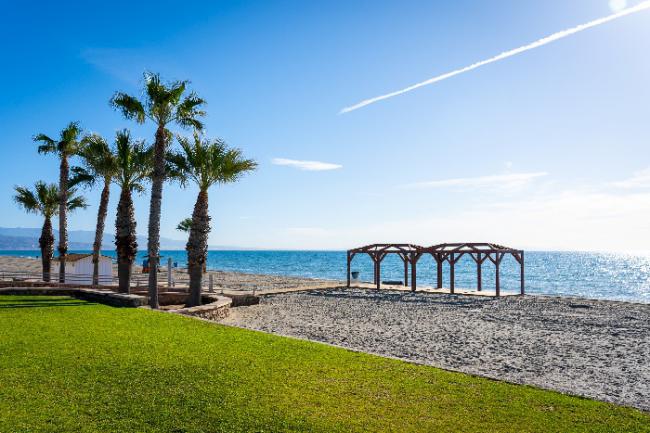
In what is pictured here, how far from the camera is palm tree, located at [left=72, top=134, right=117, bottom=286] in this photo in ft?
77.4

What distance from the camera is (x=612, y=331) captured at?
1670 cm

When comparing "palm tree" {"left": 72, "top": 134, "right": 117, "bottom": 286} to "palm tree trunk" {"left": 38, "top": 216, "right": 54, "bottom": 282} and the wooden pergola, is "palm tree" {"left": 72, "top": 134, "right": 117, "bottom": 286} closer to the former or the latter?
"palm tree trunk" {"left": 38, "top": 216, "right": 54, "bottom": 282}

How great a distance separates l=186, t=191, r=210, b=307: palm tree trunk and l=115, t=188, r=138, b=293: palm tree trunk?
3051 millimetres

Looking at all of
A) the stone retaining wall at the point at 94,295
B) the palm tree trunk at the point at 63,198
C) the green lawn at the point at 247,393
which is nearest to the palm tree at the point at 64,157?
the palm tree trunk at the point at 63,198

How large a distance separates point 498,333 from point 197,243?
38.5ft

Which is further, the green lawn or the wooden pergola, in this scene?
the wooden pergola

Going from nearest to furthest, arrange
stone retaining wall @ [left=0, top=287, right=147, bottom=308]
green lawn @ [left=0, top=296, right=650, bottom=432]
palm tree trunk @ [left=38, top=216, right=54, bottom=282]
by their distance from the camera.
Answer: green lawn @ [left=0, top=296, right=650, bottom=432], stone retaining wall @ [left=0, top=287, right=147, bottom=308], palm tree trunk @ [left=38, top=216, right=54, bottom=282]

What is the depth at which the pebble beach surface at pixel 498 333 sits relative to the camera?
10250 millimetres

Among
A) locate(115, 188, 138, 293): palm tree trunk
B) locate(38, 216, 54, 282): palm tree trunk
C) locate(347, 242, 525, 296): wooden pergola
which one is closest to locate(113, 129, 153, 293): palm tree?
locate(115, 188, 138, 293): palm tree trunk

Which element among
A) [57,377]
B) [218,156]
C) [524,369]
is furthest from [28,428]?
[218,156]

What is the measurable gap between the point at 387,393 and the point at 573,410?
2.45 metres

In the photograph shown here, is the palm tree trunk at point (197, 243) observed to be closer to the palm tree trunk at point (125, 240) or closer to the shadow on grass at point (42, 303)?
the palm tree trunk at point (125, 240)

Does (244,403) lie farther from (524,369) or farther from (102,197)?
(102,197)

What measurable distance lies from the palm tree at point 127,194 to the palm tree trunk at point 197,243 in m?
3.02
